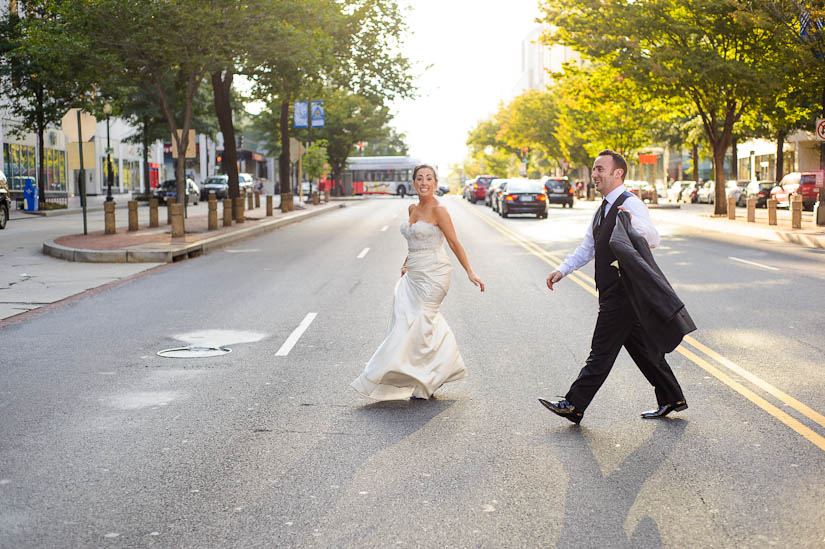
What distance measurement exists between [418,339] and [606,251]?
150cm

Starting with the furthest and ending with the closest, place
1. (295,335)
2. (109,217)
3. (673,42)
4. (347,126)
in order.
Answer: (347,126) → (673,42) → (109,217) → (295,335)

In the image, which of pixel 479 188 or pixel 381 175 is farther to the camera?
pixel 381 175

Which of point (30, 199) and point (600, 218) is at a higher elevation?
point (600, 218)

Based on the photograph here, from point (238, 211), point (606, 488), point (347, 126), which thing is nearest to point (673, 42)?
point (238, 211)

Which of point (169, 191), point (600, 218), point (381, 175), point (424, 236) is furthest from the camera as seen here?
point (381, 175)

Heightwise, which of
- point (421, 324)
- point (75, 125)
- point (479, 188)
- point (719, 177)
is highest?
point (75, 125)

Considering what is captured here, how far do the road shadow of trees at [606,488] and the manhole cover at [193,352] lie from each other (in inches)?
161

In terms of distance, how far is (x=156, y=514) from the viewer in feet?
15.2

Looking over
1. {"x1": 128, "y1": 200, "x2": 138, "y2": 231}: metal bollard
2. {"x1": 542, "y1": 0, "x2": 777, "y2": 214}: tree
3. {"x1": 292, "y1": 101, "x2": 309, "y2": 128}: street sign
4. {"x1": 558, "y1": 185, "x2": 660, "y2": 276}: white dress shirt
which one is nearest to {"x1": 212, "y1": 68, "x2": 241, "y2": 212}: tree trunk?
{"x1": 128, "y1": 200, "x2": 138, "y2": 231}: metal bollard

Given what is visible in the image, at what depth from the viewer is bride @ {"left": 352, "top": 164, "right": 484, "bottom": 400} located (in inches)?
265

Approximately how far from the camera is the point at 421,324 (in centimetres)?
673

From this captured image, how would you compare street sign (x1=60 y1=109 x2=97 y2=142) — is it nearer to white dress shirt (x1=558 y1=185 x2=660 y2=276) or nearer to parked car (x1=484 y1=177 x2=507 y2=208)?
white dress shirt (x1=558 y1=185 x2=660 y2=276)

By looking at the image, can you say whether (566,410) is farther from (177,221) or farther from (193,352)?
(177,221)

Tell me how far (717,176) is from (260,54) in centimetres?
1821
